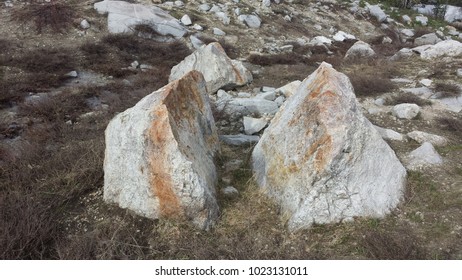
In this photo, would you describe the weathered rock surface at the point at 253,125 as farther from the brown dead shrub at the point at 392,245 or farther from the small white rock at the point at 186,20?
the small white rock at the point at 186,20

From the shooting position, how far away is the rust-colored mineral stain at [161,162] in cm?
488

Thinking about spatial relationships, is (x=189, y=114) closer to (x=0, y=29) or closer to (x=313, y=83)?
(x=313, y=83)

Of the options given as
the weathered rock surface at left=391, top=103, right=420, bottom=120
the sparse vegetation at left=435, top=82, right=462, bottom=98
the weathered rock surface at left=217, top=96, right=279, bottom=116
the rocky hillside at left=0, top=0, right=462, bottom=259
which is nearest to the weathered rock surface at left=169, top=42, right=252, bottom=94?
the rocky hillside at left=0, top=0, right=462, bottom=259

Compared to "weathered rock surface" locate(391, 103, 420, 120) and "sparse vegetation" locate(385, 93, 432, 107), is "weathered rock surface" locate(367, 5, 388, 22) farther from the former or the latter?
"weathered rock surface" locate(391, 103, 420, 120)

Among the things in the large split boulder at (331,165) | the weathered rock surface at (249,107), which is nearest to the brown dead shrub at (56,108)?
the weathered rock surface at (249,107)

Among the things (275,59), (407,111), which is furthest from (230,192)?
(275,59)

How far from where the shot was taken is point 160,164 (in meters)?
4.92

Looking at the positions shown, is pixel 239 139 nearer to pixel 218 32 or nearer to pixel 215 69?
pixel 215 69

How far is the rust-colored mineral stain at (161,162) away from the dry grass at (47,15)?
12.2 meters

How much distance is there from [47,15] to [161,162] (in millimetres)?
13447

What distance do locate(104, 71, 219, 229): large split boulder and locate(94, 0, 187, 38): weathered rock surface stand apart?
36.4ft

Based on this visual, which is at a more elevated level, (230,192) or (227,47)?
(230,192)

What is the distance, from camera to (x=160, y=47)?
14.8 m
